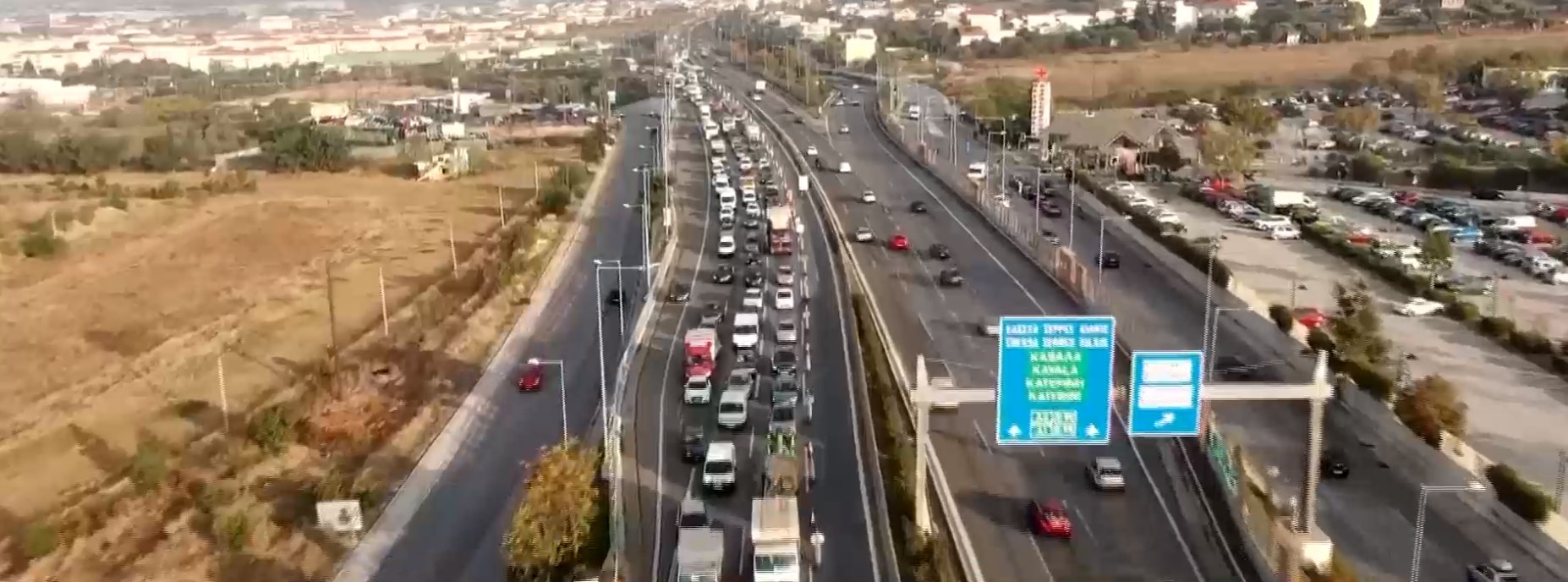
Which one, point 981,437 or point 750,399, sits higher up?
point 750,399

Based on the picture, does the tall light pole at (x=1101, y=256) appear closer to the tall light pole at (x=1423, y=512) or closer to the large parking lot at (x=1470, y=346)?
the large parking lot at (x=1470, y=346)

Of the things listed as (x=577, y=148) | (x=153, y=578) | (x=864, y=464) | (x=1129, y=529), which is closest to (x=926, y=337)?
(x=864, y=464)

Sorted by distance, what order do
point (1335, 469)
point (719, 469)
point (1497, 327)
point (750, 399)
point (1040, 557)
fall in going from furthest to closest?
1. point (1497, 327)
2. point (750, 399)
3. point (1335, 469)
4. point (719, 469)
5. point (1040, 557)

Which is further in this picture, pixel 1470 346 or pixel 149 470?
pixel 1470 346

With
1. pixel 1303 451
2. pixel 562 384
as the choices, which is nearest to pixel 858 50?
pixel 562 384

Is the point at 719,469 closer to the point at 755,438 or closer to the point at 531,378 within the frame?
the point at 755,438

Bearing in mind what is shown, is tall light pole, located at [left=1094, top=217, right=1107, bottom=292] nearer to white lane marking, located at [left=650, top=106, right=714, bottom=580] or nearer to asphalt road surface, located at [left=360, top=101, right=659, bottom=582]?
white lane marking, located at [left=650, top=106, right=714, bottom=580]
